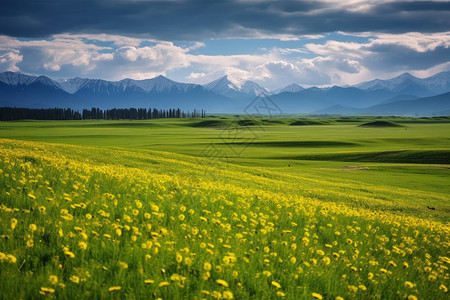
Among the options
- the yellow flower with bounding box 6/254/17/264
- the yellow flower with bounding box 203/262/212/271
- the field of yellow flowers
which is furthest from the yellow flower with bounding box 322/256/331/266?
the yellow flower with bounding box 6/254/17/264

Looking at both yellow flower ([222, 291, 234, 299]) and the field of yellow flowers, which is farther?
the field of yellow flowers

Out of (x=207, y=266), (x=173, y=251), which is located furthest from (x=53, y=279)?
(x=207, y=266)

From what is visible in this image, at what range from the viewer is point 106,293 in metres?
4.91

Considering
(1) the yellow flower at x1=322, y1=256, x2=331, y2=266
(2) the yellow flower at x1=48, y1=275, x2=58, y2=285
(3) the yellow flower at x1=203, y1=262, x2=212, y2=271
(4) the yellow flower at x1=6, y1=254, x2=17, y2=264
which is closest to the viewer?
(2) the yellow flower at x1=48, y1=275, x2=58, y2=285

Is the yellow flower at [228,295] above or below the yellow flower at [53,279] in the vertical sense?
below

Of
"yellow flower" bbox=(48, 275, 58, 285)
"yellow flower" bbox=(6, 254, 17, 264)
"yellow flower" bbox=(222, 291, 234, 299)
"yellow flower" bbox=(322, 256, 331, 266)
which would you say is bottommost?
"yellow flower" bbox=(322, 256, 331, 266)

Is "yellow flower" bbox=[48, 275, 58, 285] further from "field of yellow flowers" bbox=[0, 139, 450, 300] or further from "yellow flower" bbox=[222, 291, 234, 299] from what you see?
"yellow flower" bbox=[222, 291, 234, 299]

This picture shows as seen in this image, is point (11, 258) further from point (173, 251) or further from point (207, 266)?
point (207, 266)

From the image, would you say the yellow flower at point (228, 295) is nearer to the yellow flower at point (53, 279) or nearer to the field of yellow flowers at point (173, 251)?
the field of yellow flowers at point (173, 251)

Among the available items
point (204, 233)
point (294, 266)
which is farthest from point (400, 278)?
point (204, 233)

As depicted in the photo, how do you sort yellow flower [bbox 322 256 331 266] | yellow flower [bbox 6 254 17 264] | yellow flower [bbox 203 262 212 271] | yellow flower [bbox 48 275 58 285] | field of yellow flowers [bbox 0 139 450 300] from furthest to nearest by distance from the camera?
yellow flower [bbox 322 256 331 266] < yellow flower [bbox 203 262 212 271] < field of yellow flowers [bbox 0 139 450 300] < yellow flower [bbox 6 254 17 264] < yellow flower [bbox 48 275 58 285]

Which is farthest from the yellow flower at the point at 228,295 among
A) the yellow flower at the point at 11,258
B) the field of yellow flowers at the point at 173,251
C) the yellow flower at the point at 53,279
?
the yellow flower at the point at 11,258

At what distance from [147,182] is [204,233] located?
5022 mm

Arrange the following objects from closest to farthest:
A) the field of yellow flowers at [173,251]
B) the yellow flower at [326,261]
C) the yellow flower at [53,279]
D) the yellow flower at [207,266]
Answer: the yellow flower at [53,279] → the field of yellow flowers at [173,251] → the yellow flower at [207,266] → the yellow flower at [326,261]
